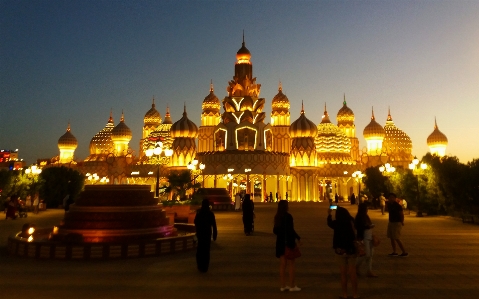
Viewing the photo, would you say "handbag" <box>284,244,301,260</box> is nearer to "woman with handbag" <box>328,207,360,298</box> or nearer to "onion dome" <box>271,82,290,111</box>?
"woman with handbag" <box>328,207,360,298</box>

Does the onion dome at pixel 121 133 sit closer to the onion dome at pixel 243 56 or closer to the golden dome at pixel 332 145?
the onion dome at pixel 243 56

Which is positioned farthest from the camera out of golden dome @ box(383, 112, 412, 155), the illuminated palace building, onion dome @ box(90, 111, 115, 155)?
onion dome @ box(90, 111, 115, 155)

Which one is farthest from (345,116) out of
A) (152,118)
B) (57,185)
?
(57,185)

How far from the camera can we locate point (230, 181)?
5516 centimetres

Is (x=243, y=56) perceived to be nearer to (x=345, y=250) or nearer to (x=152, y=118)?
(x=152, y=118)

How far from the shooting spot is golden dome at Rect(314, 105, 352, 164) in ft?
222

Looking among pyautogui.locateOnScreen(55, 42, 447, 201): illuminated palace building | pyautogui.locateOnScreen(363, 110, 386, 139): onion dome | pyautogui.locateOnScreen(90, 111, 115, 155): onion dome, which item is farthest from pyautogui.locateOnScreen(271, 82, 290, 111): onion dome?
pyautogui.locateOnScreen(90, 111, 115, 155): onion dome

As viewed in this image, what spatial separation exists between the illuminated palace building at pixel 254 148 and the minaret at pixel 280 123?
140 millimetres

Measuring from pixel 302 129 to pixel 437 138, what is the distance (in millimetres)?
27232

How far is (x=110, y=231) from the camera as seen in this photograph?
456 inches

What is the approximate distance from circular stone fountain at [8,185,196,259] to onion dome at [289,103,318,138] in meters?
50.0

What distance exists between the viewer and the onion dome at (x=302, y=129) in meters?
61.4

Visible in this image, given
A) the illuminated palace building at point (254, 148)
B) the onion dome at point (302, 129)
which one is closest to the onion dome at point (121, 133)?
the illuminated palace building at point (254, 148)

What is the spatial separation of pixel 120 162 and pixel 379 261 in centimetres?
6370
